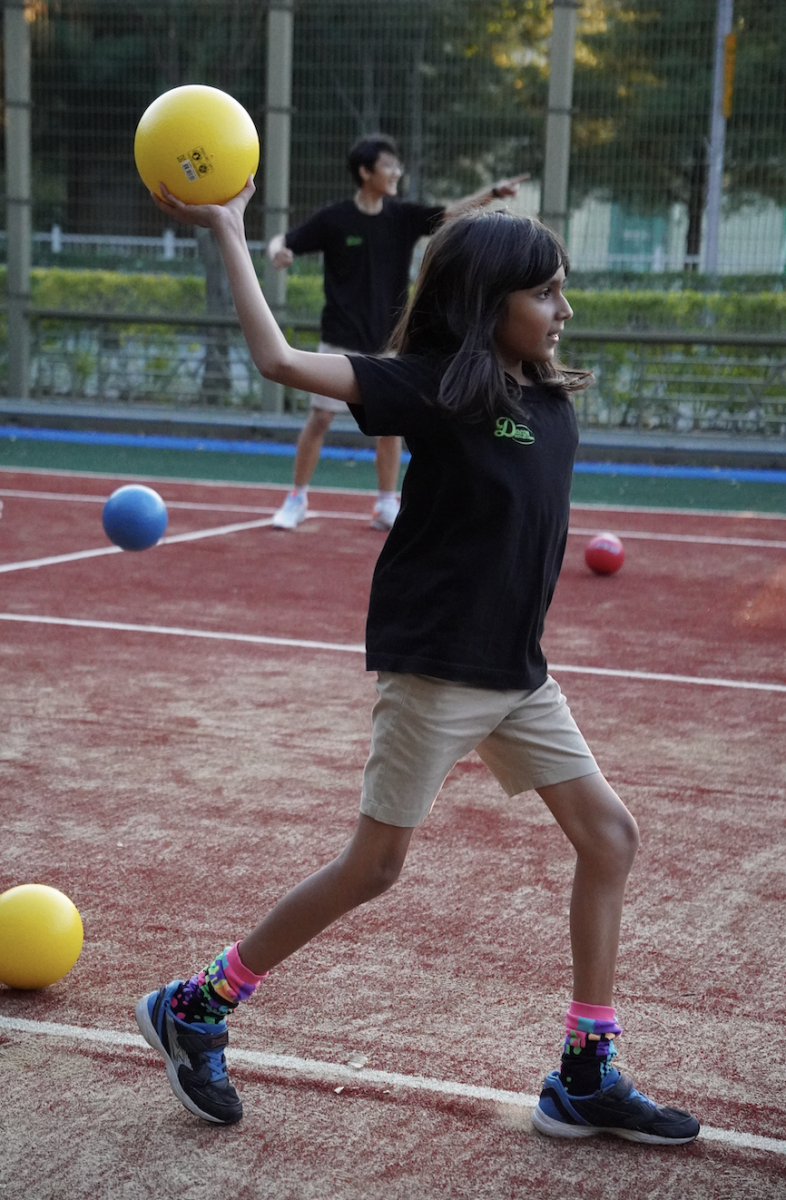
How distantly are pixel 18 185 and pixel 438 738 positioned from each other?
633 inches

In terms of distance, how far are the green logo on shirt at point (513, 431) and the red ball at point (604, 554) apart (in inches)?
243

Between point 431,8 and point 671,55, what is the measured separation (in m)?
2.63

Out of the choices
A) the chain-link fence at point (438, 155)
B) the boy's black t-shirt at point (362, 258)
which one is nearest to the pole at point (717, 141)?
the chain-link fence at point (438, 155)

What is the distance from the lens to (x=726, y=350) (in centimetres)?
1583

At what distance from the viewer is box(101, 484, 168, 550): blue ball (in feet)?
27.1

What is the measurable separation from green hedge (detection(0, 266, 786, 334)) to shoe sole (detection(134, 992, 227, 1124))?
13380 mm

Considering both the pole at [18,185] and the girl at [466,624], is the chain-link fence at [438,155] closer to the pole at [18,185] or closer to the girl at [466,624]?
the pole at [18,185]

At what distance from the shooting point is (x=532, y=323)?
9.70 feet

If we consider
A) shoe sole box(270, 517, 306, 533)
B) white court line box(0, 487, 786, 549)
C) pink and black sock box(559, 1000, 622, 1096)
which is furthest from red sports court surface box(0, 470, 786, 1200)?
white court line box(0, 487, 786, 549)

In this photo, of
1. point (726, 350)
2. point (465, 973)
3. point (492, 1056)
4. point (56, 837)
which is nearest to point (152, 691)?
point (56, 837)

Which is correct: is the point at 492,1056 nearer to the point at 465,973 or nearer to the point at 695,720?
the point at 465,973

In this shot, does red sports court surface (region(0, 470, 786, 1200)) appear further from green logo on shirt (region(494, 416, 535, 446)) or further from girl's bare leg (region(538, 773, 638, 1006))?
green logo on shirt (region(494, 416, 535, 446))

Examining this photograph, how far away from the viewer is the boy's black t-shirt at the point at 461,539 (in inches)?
113

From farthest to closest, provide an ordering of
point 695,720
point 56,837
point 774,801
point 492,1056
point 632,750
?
point 695,720 → point 632,750 → point 774,801 → point 56,837 → point 492,1056
